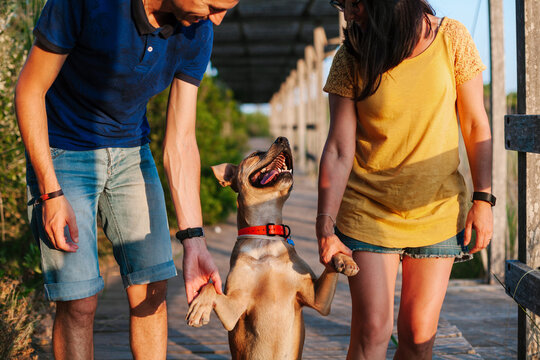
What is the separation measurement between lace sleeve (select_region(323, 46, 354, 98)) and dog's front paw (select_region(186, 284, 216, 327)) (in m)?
0.95

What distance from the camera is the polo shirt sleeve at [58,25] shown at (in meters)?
2.07

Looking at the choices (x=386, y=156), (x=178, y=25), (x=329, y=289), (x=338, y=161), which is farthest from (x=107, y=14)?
(x=329, y=289)

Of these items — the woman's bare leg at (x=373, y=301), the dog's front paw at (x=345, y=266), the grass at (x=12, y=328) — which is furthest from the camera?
the grass at (x=12, y=328)

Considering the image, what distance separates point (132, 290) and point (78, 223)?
44 cm

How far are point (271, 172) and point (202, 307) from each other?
33.3 inches

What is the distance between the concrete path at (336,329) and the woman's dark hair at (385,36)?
77.6 inches

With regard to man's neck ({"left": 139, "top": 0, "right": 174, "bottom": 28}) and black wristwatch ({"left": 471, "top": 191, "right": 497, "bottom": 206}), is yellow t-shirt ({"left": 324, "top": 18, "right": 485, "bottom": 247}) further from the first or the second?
man's neck ({"left": 139, "top": 0, "right": 174, "bottom": 28})

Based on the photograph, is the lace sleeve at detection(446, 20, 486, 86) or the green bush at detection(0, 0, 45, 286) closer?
the lace sleeve at detection(446, 20, 486, 86)

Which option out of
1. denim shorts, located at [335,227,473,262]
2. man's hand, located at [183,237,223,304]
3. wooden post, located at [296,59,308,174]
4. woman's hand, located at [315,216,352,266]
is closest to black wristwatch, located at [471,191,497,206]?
denim shorts, located at [335,227,473,262]

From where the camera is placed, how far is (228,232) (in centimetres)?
814

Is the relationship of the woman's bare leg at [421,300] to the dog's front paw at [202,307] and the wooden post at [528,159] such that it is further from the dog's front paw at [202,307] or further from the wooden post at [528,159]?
the dog's front paw at [202,307]

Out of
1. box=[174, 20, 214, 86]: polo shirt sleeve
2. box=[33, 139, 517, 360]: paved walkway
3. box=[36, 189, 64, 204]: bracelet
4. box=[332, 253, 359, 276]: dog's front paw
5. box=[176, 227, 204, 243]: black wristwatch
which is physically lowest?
box=[33, 139, 517, 360]: paved walkway

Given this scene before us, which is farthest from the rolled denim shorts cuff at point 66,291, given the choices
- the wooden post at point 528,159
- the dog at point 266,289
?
the wooden post at point 528,159

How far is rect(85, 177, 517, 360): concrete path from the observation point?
3670 millimetres
